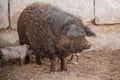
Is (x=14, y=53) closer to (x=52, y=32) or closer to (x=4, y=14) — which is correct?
(x=52, y=32)

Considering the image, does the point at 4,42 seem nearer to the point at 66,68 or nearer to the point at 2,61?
the point at 2,61

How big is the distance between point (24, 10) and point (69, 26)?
1.54 m

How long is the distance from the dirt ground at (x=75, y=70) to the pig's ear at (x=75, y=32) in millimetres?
948

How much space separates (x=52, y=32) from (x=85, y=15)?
2064mm

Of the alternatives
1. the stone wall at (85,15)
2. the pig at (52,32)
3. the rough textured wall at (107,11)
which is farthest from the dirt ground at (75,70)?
the rough textured wall at (107,11)

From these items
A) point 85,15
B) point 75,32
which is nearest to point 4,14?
point 85,15

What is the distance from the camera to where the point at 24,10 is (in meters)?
8.16

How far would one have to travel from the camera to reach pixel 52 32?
7309 millimetres

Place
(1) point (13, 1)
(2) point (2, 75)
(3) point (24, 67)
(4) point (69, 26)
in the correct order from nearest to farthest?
1. (4) point (69, 26)
2. (2) point (2, 75)
3. (3) point (24, 67)
4. (1) point (13, 1)

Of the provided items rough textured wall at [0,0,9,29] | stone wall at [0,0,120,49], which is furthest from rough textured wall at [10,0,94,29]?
rough textured wall at [0,0,9,29]

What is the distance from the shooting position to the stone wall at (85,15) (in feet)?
28.8

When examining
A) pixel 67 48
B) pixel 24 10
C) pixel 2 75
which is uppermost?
pixel 24 10

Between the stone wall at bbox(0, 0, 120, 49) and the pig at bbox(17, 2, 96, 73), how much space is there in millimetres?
621

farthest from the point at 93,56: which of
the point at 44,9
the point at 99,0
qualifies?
the point at 44,9
